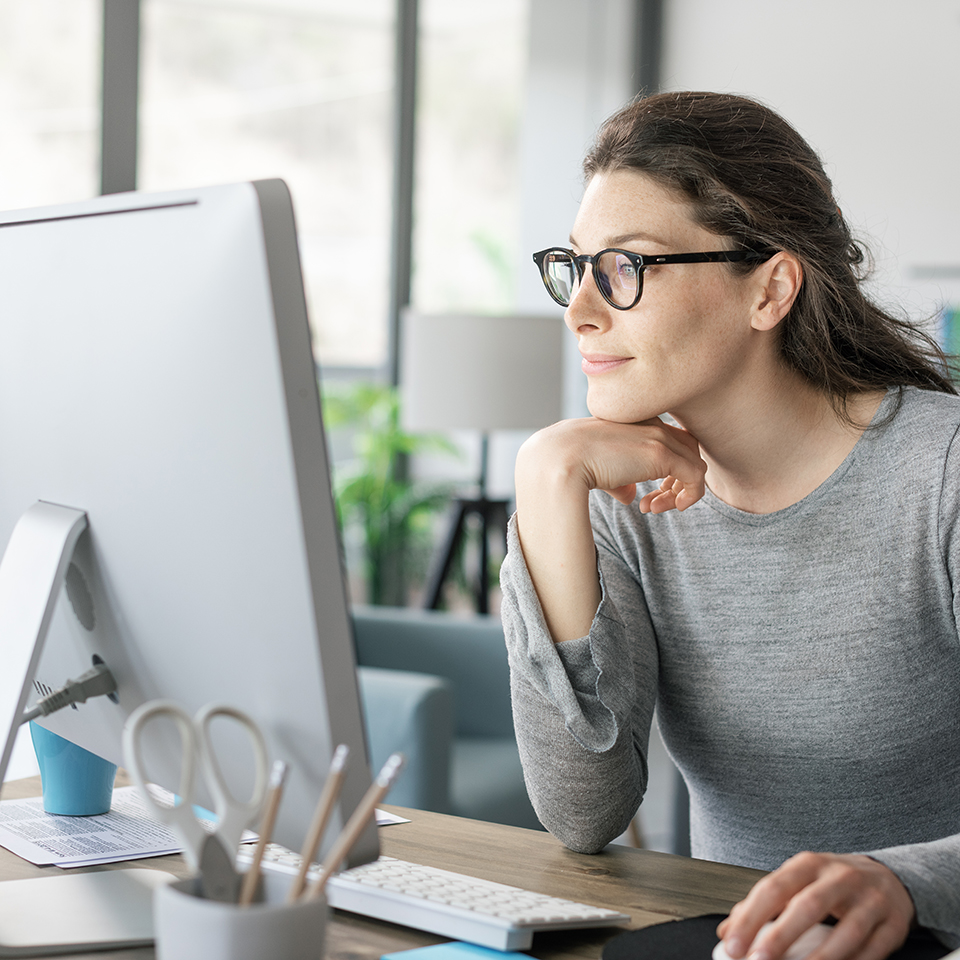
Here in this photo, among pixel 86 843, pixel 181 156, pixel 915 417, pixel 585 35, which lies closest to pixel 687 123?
pixel 915 417

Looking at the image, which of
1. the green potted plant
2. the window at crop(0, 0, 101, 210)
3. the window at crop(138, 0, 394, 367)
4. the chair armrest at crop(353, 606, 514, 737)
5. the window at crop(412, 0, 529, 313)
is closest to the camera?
the chair armrest at crop(353, 606, 514, 737)

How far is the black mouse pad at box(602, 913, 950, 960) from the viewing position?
77cm

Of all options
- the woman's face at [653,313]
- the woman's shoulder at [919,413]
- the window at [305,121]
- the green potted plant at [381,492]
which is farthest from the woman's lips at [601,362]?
the green potted plant at [381,492]

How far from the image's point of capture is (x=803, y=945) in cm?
73

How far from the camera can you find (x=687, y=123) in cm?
128

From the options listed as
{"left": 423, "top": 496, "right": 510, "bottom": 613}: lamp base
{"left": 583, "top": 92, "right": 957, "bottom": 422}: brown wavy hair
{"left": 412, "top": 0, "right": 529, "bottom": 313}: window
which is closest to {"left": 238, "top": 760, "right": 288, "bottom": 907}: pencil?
{"left": 583, "top": 92, "right": 957, "bottom": 422}: brown wavy hair

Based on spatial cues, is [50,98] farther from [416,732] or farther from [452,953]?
[452,953]

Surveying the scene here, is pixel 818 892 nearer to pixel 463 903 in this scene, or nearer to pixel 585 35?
pixel 463 903

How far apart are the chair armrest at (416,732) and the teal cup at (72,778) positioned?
123 cm

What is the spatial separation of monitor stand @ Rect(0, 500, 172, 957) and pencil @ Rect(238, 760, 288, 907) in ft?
0.63

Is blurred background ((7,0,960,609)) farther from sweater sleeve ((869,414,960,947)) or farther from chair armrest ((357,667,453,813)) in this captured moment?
sweater sleeve ((869,414,960,947))

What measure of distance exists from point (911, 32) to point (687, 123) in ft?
10.8

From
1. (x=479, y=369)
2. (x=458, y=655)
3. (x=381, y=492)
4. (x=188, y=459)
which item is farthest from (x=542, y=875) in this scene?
(x=381, y=492)

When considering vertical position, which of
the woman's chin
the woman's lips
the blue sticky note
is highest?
the woman's lips
